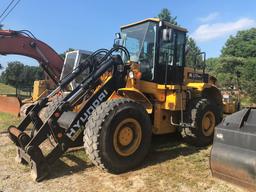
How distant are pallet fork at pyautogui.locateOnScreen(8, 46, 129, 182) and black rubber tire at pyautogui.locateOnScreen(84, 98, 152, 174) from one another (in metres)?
0.32

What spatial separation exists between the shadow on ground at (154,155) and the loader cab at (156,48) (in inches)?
58.2

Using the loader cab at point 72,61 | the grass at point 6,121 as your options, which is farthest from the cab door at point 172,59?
the grass at point 6,121

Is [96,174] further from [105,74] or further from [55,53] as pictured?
[55,53]

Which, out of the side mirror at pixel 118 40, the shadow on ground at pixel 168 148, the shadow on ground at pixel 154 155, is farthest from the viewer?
the side mirror at pixel 118 40

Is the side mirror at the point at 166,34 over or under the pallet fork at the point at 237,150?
over

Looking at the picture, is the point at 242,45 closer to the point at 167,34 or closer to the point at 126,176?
the point at 167,34

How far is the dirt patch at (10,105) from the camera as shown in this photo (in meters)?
Result: 10.9

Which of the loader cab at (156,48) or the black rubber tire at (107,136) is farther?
the loader cab at (156,48)

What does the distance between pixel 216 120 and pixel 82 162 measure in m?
3.56

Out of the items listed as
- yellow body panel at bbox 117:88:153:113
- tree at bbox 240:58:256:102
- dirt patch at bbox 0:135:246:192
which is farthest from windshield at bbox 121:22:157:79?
tree at bbox 240:58:256:102

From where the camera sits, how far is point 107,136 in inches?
207

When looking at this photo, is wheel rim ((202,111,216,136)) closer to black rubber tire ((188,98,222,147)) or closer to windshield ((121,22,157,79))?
black rubber tire ((188,98,222,147))

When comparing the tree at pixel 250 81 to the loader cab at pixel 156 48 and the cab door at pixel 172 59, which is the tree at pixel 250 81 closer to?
the cab door at pixel 172 59

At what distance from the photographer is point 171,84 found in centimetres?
732
